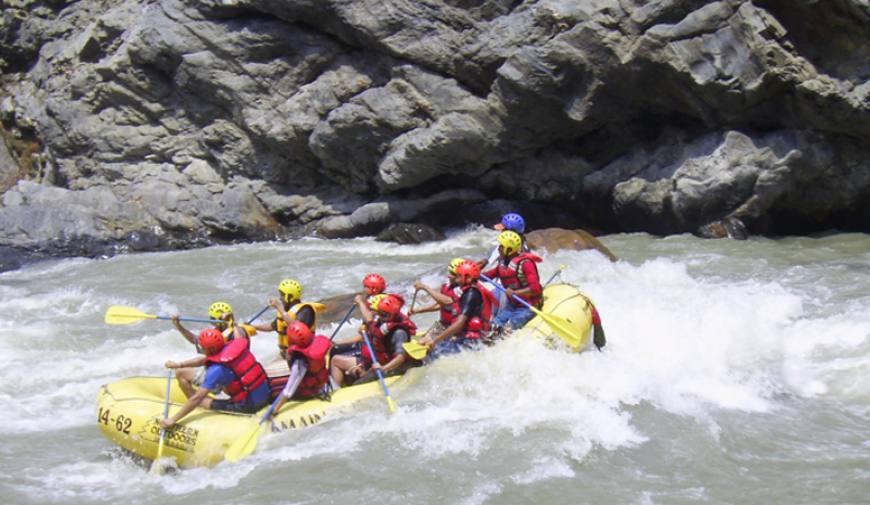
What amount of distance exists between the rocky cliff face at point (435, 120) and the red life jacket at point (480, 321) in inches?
277

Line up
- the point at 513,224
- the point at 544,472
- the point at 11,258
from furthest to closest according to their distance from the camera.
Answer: the point at 11,258
the point at 513,224
the point at 544,472

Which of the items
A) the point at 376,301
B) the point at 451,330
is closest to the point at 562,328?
Result: the point at 451,330

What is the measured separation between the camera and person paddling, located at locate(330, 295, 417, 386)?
7.28 m

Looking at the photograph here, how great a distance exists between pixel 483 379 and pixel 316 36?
10969mm

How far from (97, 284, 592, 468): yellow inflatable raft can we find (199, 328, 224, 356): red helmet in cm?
49

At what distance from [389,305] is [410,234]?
820cm

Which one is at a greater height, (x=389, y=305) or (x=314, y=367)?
(x=389, y=305)

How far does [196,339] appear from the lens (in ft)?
24.8

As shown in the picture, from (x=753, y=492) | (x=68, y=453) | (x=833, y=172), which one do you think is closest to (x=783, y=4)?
(x=833, y=172)

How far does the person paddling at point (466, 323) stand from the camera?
744 centimetres

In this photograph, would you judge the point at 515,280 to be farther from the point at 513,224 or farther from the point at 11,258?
the point at 11,258

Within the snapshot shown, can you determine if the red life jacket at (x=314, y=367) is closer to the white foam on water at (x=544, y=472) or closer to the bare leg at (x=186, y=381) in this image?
the bare leg at (x=186, y=381)

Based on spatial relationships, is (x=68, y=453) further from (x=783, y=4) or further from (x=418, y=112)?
(x=783, y=4)

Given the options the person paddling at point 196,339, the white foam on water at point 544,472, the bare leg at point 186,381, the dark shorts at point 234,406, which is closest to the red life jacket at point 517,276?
the white foam on water at point 544,472
